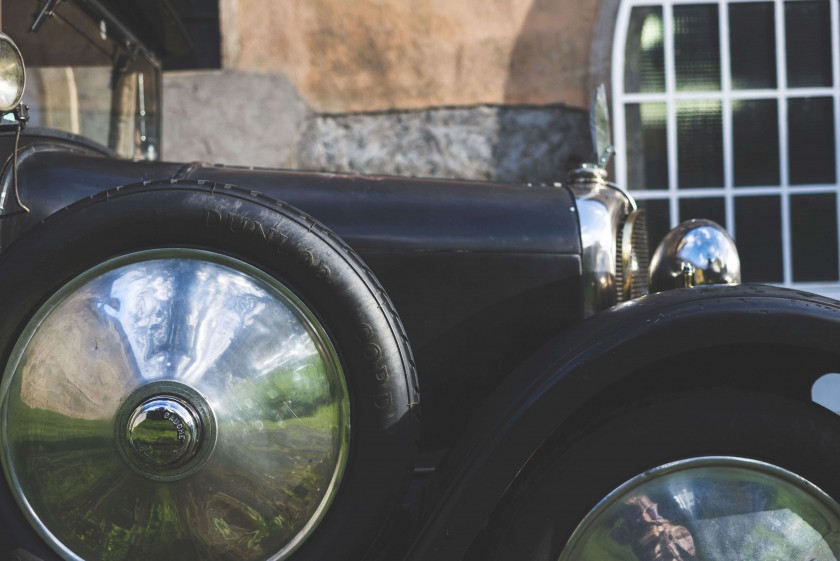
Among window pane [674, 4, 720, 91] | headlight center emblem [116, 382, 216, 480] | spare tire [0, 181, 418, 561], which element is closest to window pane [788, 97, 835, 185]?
window pane [674, 4, 720, 91]

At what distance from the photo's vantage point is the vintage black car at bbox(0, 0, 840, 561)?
1068 mm

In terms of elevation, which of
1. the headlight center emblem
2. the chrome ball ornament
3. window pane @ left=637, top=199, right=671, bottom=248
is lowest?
the headlight center emblem

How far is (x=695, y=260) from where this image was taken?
1680 millimetres

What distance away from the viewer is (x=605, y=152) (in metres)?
1.96

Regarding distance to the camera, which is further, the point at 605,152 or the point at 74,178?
the point at 605,152

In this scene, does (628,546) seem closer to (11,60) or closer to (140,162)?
(140,162)

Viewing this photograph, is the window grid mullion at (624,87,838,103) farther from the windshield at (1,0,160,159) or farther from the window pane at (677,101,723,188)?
the windshield at (1,0,160,159)

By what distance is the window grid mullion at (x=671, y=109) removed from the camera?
4273 mm

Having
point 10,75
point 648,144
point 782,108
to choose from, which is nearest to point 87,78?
point 10,75

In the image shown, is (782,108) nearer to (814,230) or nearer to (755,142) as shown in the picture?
(755,142)

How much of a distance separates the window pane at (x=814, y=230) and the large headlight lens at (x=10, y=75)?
425 cm

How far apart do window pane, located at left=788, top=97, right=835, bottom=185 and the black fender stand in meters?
3.62

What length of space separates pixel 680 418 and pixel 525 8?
12.3 feet

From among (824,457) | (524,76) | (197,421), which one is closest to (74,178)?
(197,421)
